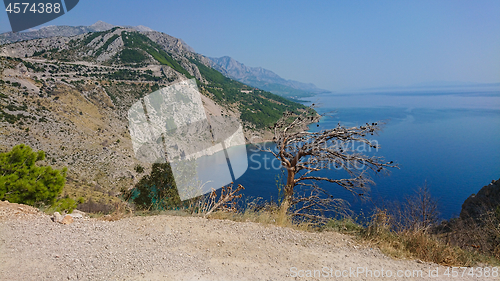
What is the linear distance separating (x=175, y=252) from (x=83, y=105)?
6393 centimetres

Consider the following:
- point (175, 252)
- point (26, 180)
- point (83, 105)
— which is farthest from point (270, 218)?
point (83, 105)

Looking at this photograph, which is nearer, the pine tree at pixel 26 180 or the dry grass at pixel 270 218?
the dry grass at pixel 270 218

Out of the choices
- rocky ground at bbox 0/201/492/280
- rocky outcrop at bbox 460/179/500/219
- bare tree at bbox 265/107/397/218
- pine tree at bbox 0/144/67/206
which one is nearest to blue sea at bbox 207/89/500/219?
rocky outcrop at bbox 460/179/500/219

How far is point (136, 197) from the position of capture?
11.1 m

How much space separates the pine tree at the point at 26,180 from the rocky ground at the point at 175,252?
3478 mm

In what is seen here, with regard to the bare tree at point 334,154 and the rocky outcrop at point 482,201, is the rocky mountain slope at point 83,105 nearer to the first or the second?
the bare tree at point 334,154

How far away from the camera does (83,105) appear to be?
56031 mm

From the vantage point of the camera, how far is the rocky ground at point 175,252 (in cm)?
275

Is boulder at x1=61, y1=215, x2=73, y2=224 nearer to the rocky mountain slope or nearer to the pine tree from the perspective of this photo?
the pine tree

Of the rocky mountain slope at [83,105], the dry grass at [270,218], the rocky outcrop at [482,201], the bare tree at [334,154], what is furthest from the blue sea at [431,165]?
the dry grass at [270,218]

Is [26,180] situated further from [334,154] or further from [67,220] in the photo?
Result: [334,154]

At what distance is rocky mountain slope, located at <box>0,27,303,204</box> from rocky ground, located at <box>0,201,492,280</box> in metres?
5.06

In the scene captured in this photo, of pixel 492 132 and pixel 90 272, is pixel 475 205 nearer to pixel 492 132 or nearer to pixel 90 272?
pixel 90 272

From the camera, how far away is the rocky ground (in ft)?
9.02
